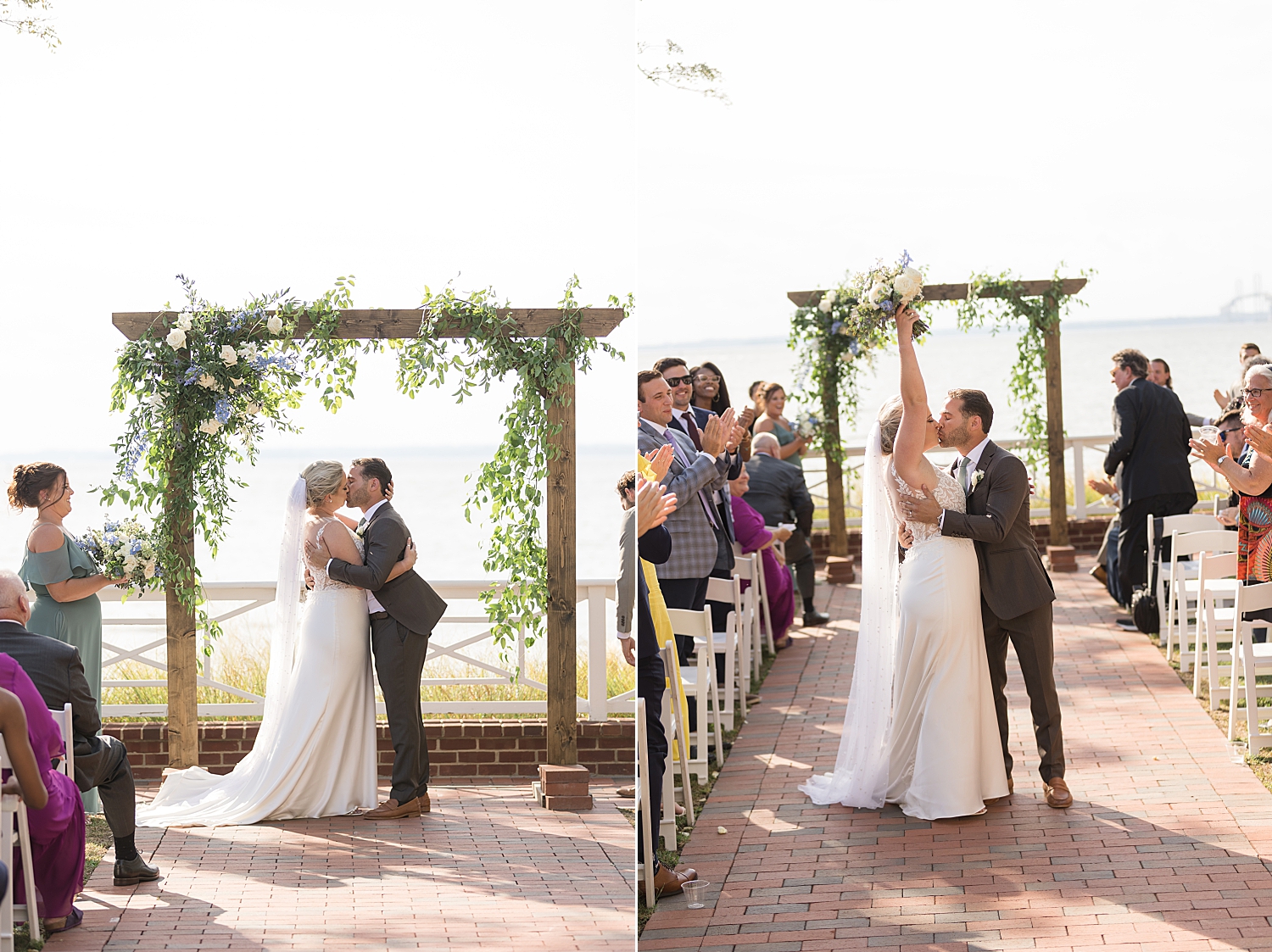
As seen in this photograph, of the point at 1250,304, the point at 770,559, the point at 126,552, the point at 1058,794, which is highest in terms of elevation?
the point at 1250,304

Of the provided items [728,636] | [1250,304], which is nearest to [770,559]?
[728,636]

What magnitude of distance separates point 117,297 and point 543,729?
13255mm

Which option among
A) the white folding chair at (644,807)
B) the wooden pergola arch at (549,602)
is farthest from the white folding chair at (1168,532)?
the white folding chair at (644,807)

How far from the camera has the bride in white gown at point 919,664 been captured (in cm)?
454

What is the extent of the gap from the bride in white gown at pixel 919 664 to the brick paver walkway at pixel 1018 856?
0.13 m

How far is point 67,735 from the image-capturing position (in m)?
4.12

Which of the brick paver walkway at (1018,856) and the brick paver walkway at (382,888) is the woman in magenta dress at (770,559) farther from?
the brick paver walkway at (382,888)

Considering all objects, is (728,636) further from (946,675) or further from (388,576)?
(388,576)

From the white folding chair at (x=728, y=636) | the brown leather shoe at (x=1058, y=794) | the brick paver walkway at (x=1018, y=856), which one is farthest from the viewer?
the white folding chair at (x=728, y=636)

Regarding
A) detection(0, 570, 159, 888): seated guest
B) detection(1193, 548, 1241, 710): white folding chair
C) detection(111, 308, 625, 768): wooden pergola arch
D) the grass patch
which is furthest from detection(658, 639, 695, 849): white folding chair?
detection(1193, 548, 1241, 710): white folding chair

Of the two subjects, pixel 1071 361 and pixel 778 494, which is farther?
pixel 1071 361

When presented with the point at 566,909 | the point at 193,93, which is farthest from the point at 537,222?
the point at 566,909

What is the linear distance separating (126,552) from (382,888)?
2.33m

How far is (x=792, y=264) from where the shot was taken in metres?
36.6
